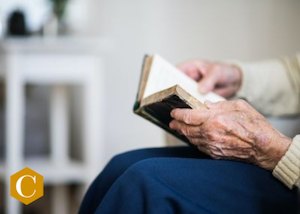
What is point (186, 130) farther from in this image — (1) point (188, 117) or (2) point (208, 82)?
(2) point (208, 82)

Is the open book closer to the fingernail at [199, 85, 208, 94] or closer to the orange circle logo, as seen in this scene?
the fingernail at [199, 85, 208, 94]

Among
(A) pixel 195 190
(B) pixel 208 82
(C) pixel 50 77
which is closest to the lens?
(A) pixel 195 190

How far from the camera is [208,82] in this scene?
2.94 feet

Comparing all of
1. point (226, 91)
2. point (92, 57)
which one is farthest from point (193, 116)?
point (92, 57)

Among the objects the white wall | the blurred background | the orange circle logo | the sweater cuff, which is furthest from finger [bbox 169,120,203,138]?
the white wall

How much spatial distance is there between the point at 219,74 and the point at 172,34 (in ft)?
2.62

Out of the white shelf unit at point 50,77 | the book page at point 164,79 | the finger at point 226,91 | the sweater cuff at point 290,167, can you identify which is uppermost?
the book page at point 164,79

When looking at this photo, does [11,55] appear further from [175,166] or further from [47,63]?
[175,166]

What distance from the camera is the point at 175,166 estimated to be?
0.56m

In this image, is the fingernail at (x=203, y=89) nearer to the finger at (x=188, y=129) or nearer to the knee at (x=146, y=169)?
the finger at (x=188, y=129)

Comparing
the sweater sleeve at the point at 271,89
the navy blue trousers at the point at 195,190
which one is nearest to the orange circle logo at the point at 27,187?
the navy blue trousers at the point at 195,190

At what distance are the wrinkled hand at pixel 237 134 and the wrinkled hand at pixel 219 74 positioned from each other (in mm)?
303

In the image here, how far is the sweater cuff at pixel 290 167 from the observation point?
0.57m

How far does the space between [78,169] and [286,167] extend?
1.12 meters
